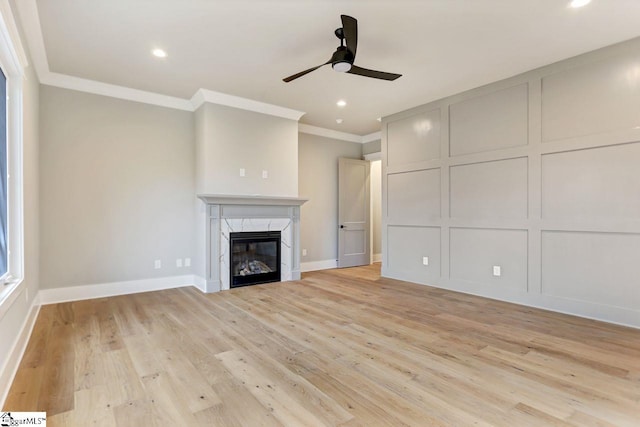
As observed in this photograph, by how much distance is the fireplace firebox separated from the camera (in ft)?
16.2

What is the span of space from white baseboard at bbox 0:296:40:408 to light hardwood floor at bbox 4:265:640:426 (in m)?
0.06

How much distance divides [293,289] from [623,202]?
3.94 metres

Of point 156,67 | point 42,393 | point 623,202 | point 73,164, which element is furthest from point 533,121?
point 73,164

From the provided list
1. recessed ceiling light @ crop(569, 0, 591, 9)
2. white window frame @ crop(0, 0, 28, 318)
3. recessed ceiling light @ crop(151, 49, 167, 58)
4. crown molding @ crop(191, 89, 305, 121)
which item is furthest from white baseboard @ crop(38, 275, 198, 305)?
recessed ceiling light @ crop(569, 0, 591, 9)

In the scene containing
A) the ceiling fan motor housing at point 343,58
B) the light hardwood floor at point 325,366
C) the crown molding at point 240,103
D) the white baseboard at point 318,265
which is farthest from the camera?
the white baseboard at point 318,265

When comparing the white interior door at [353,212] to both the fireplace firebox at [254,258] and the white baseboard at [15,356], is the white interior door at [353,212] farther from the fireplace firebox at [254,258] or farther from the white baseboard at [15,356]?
the white baseboard at [15,356]

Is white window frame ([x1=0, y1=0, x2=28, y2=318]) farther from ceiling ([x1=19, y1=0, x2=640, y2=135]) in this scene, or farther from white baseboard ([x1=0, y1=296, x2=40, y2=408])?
ceiling ([x1=19, y1=0, x2=640, y2=135])

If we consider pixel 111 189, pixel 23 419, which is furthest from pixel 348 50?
pixel 111 189

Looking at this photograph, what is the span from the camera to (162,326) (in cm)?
324

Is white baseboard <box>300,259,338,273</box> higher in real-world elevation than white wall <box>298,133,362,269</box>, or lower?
lower

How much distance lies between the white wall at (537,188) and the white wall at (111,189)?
3614mm

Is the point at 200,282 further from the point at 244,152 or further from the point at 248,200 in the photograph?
the point at 244,152

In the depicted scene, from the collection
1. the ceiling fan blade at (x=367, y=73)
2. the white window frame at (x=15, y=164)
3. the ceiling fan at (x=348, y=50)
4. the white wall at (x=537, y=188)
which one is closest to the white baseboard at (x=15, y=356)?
the white window frame at (x=15, y=164)

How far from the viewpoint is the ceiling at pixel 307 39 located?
2748 millimetres
